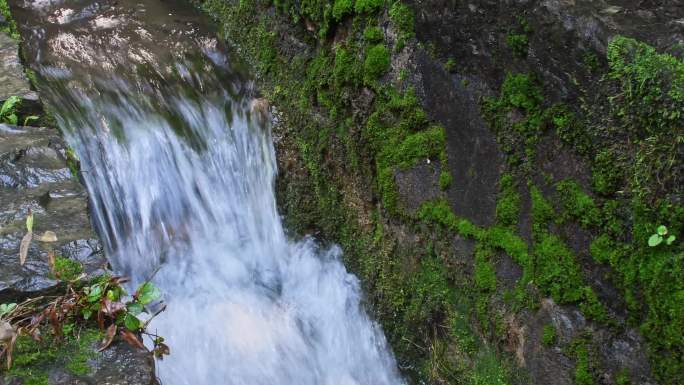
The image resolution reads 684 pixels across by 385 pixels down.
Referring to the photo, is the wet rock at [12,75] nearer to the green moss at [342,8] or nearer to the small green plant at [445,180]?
the green moss at [342,8]

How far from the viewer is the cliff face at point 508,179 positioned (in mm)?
3031

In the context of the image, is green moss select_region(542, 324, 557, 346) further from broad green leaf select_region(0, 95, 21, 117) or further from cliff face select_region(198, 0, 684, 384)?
broad green leaf select_region(0, 95, 21, 117)

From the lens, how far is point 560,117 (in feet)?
11.2

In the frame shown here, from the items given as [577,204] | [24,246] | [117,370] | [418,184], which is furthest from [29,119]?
[577,204]

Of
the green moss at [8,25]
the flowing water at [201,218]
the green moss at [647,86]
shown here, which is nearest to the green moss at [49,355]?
the flowing water at [201,218]

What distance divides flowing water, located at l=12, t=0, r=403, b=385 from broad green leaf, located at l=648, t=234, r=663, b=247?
2486 mm

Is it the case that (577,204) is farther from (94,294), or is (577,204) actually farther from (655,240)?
(94,294)

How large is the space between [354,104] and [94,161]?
2396 millimetres

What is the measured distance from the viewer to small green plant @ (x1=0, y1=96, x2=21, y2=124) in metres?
4.06

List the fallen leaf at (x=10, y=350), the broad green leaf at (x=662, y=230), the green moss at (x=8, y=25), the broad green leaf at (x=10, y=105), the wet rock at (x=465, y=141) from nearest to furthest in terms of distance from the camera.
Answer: the fallen leaf at (x=10, y=350) → the broad green leaf at (x=662, y=230) → the wet rock at (x=465, y=141) → the broad green leaf at (x=10, y=105) → the green moss at (x=8, y=25)

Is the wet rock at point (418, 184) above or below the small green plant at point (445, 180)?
below

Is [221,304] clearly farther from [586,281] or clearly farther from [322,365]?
[586,281]

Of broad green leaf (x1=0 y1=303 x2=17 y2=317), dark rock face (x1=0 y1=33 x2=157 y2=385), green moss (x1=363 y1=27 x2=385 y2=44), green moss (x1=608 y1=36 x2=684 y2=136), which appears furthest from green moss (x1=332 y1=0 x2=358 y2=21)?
broad green leaf (x1=0 y1=303 x2=17 y2=317)

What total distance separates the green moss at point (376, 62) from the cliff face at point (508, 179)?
0.01m
